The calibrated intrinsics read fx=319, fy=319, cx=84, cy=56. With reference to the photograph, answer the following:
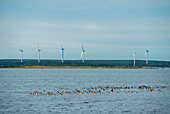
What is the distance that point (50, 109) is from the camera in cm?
3841

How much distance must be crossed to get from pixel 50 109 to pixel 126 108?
366 inches

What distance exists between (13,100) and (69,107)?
1039 cm

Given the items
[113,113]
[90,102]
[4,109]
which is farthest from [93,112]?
[4,109]

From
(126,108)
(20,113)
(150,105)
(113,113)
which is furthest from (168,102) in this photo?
(20,113)

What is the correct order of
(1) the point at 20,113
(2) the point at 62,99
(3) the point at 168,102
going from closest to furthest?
(1) the point at 20,113 → (3) the point at 168,102 → (2) the point at 62,99

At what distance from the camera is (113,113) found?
3606 cm

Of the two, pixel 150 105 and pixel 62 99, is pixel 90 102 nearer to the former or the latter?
pixel 62 99

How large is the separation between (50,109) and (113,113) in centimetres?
775

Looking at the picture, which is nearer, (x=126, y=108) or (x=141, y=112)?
(x=141, y=112)

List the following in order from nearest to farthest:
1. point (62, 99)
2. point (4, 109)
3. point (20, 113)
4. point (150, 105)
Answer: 1. point (20, 113)
2. point (4, 109)
3. point (150, 105)
4. point (62, 99)

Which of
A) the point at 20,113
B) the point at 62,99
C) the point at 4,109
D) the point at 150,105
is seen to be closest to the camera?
the point at 20,113

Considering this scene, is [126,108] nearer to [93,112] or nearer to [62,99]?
[93,112]

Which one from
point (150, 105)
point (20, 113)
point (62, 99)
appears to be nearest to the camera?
point (20, 113)

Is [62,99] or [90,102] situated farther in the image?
[62,99]
